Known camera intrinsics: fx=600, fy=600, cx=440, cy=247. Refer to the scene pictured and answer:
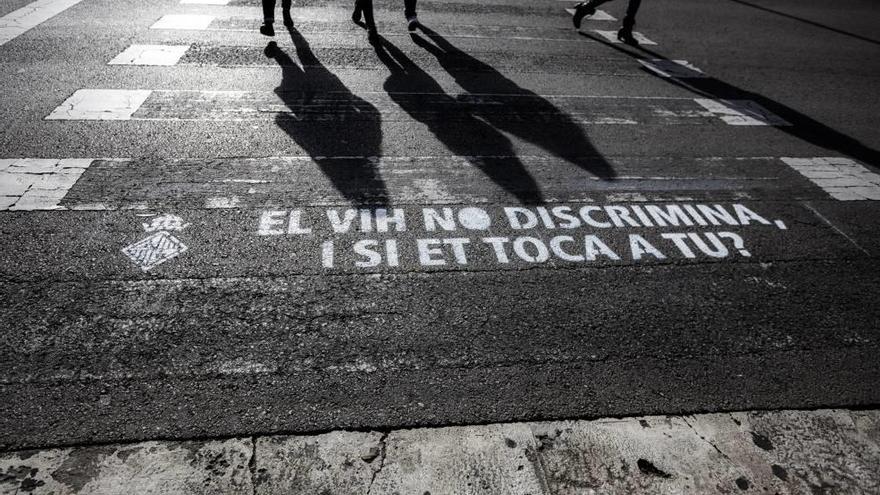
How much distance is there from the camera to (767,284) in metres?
4.73

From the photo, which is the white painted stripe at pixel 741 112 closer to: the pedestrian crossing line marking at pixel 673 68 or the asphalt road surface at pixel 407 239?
the asphalt road surface at pixel 407 239

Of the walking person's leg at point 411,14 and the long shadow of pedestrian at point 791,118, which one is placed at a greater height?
the walking person's leg at point 411,14

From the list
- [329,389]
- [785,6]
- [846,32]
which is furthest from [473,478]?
[785,6]

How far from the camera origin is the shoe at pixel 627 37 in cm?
1091

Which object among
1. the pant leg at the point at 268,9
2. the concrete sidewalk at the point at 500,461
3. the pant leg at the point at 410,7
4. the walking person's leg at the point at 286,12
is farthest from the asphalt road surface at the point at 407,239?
the pant leg at the point at 410,7

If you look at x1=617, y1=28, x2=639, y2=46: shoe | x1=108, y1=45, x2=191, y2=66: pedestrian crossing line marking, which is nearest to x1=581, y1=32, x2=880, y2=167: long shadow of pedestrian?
x1=617, y1=28, x2=639, y2=46: shoe

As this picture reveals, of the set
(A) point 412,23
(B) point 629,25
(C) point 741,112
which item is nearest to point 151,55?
(A) point 412,23

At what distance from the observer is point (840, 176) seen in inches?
260

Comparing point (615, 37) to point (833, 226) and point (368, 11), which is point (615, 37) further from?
point (833, 226)

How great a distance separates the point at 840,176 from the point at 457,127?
426 cm

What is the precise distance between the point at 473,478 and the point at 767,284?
120 inches

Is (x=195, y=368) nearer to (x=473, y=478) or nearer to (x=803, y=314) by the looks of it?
(x=473, y=478)

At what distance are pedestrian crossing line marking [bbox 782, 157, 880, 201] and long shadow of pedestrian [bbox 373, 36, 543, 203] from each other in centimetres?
317

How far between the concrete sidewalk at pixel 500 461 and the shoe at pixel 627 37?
8857 mm
